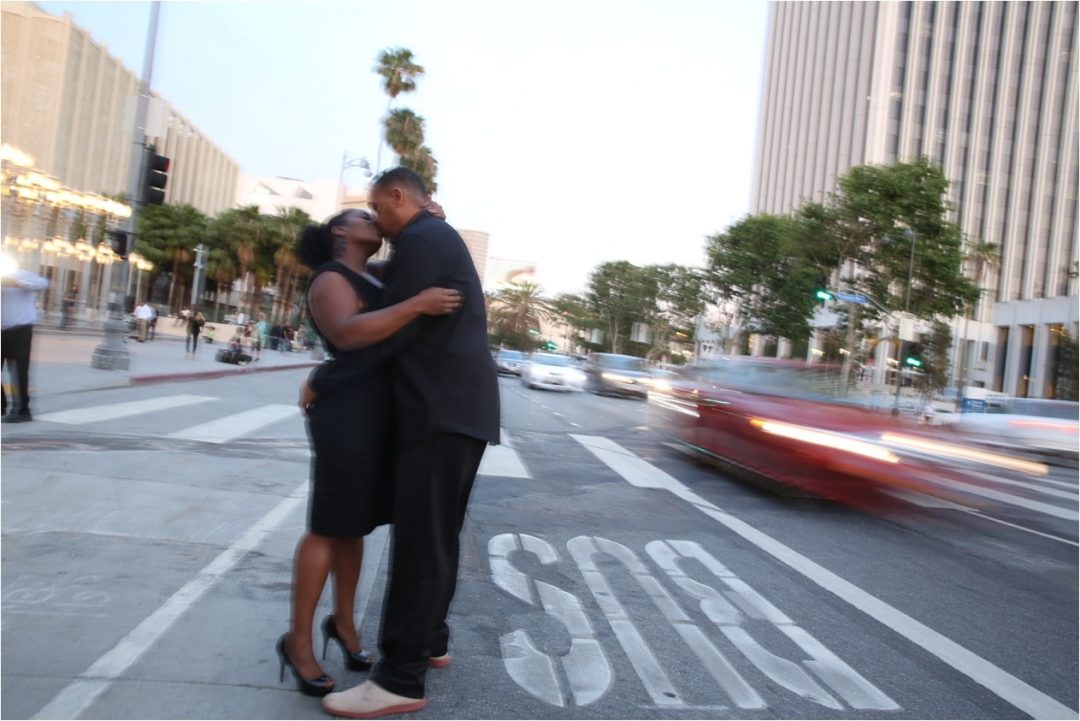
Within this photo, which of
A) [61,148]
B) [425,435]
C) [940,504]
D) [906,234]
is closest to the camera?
[425,435]

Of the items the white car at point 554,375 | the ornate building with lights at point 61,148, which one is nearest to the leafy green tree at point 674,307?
the white car at point 554,375

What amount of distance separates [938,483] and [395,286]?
1026 centimetres

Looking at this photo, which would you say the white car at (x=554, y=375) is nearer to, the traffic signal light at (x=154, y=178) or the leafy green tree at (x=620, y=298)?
the traffic signal light at (x=154, y=178)

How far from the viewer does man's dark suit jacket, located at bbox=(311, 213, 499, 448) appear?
3.10 meters

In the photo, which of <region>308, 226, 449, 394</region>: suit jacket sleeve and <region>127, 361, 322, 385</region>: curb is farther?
<region>127, 361, 322, 385</region>: curb

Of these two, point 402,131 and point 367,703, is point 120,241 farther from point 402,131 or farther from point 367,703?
point 402,131

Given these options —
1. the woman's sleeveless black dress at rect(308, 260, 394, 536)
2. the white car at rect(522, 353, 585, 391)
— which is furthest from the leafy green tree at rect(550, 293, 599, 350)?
the woman's sleeveless black dress at rect(308, 260, 394, 536)

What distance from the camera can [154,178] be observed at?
15.0 metres

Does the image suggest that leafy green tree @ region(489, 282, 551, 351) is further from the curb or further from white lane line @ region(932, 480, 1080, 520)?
white lane line @ region(932, 480, 1080, 520)

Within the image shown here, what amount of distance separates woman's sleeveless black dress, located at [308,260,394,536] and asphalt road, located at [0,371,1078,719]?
0.67 metres

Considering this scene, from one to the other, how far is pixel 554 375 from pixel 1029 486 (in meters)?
18.0

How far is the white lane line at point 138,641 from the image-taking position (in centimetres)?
303

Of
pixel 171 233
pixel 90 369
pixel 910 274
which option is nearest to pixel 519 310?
pixel 171 233

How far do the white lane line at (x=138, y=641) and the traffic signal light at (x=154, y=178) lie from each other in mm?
11028
